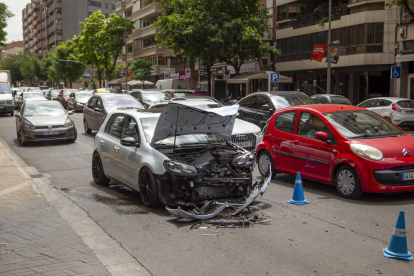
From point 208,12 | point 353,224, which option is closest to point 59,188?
point 353,224

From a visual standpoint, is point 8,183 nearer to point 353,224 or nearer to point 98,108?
point 353,224

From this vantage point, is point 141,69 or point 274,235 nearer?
point 274,235

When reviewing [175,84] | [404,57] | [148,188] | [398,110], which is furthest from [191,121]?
[175,84]

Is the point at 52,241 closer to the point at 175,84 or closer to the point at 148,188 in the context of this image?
the point at 148,188

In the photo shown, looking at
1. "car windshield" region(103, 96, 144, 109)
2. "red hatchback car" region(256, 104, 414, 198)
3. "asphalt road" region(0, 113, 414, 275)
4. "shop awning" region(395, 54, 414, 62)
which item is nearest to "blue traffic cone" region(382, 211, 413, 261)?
"asphalt road" region(0, 113, 414, 275)

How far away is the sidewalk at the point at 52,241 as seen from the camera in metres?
4.73

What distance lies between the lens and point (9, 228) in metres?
6.10

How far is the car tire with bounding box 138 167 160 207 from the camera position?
6.99 m

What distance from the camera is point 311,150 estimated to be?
8609 mm

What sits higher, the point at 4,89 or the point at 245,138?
the point at 4,89

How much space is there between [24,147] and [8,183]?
7.27 metres

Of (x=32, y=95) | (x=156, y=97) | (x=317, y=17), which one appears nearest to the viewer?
(x=156, y=97)

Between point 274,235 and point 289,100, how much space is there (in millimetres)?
9897

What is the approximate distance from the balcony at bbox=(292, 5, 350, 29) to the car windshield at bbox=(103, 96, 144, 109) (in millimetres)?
21609
